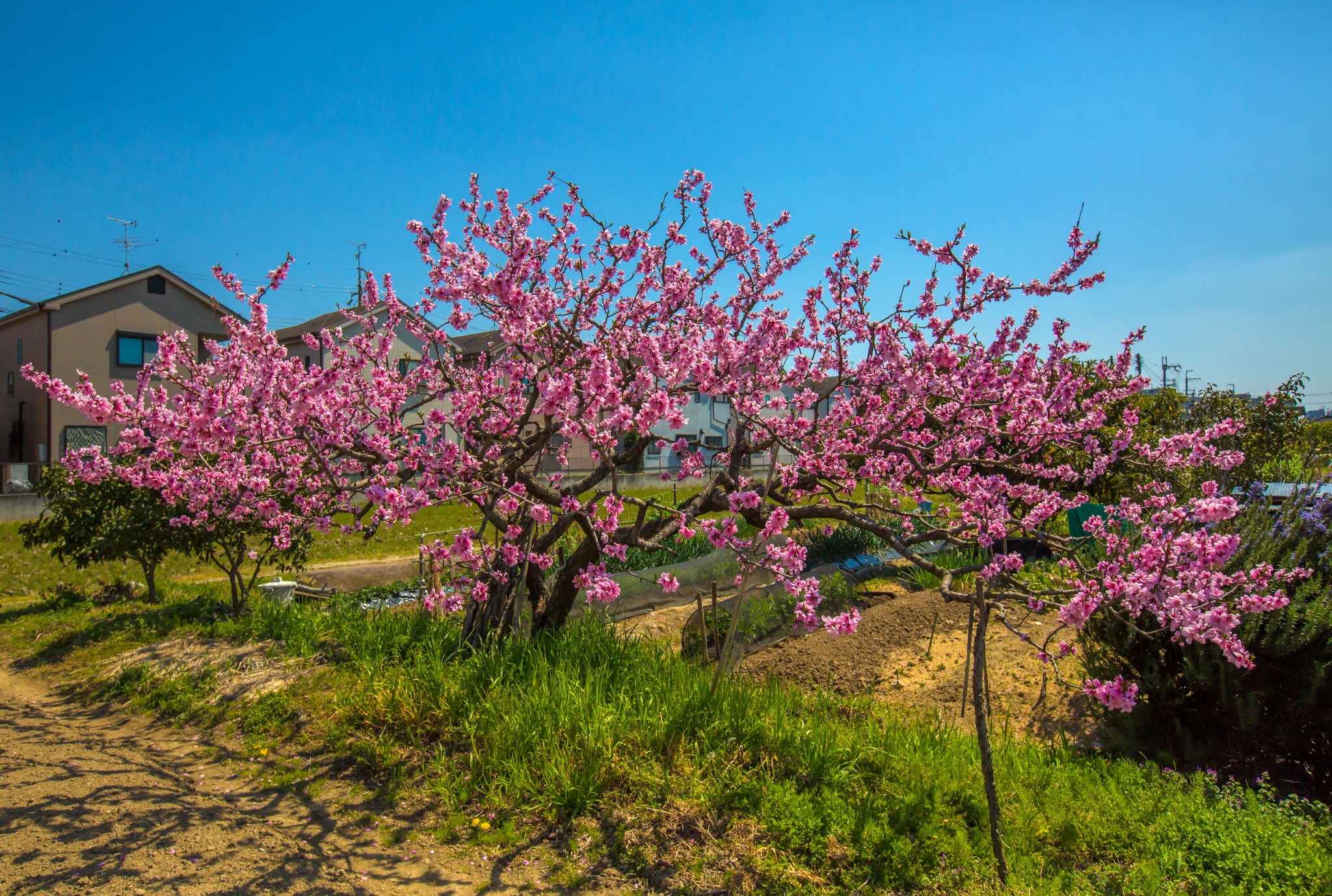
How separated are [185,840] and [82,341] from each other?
28.2 meters

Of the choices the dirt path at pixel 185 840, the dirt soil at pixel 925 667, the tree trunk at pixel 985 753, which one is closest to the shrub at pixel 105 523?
the dirt path at pixel 185 840

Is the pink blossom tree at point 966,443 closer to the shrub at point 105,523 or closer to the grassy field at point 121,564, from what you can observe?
the grassy field at point 121,564

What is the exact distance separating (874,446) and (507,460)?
2763 mm

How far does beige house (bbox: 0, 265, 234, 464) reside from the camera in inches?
992

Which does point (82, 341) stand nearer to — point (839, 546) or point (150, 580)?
point (150, 580)

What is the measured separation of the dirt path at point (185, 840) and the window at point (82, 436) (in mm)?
24679

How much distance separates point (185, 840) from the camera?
400 cm

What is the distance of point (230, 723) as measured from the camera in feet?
19.2

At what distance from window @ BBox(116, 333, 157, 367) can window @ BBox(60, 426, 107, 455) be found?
247 cm

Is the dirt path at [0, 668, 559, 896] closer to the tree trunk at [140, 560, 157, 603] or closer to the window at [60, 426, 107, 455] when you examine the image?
the tree trunk at [140, 560, 157, 603]

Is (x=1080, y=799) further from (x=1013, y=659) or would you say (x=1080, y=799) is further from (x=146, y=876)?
(x=146, y=876)

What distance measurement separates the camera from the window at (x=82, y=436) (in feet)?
83.0

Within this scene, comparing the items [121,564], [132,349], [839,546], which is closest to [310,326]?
[132,349]

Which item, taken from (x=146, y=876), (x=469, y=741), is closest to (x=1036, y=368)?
(x=469, y=741)
